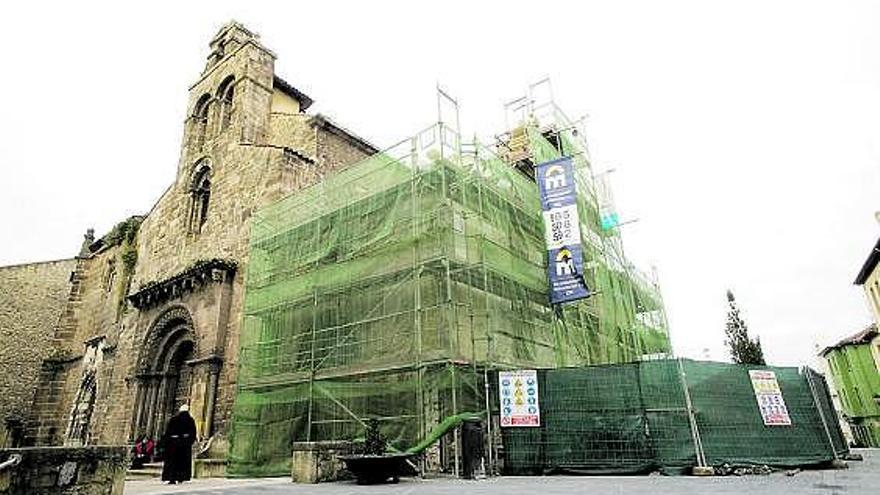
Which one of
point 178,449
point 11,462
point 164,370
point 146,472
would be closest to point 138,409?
point 164,370

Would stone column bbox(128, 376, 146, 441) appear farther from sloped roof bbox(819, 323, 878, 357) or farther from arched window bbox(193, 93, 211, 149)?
sloped roof bbox(819, 323, 878, 357)

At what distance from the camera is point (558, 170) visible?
39.1ft

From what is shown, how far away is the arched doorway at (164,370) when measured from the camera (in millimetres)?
14508

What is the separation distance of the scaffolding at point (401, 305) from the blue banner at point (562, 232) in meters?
0.75

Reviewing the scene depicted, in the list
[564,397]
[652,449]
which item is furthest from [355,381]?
[652,449]

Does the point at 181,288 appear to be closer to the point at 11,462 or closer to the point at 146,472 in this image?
the point at 146,472

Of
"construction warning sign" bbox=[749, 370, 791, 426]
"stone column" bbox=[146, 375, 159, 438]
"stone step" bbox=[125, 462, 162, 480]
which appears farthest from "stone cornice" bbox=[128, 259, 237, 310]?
"construction warning sign" bbox=[749, 370, 791, 426]

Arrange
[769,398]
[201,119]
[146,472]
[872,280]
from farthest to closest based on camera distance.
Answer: [872,280], [201,119], [146,472], [769,398]

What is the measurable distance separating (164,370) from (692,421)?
14.1 metres

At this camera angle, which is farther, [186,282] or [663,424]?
[186,282]

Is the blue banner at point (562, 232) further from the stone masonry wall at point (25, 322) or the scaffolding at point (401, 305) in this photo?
the stone masonry wall at point (25, 322)

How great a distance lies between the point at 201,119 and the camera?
19953 millimetres

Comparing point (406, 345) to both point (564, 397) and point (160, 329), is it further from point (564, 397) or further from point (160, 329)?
point (160, 329)

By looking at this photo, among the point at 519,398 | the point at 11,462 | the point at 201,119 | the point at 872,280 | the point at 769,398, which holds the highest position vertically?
the point at 201,119
